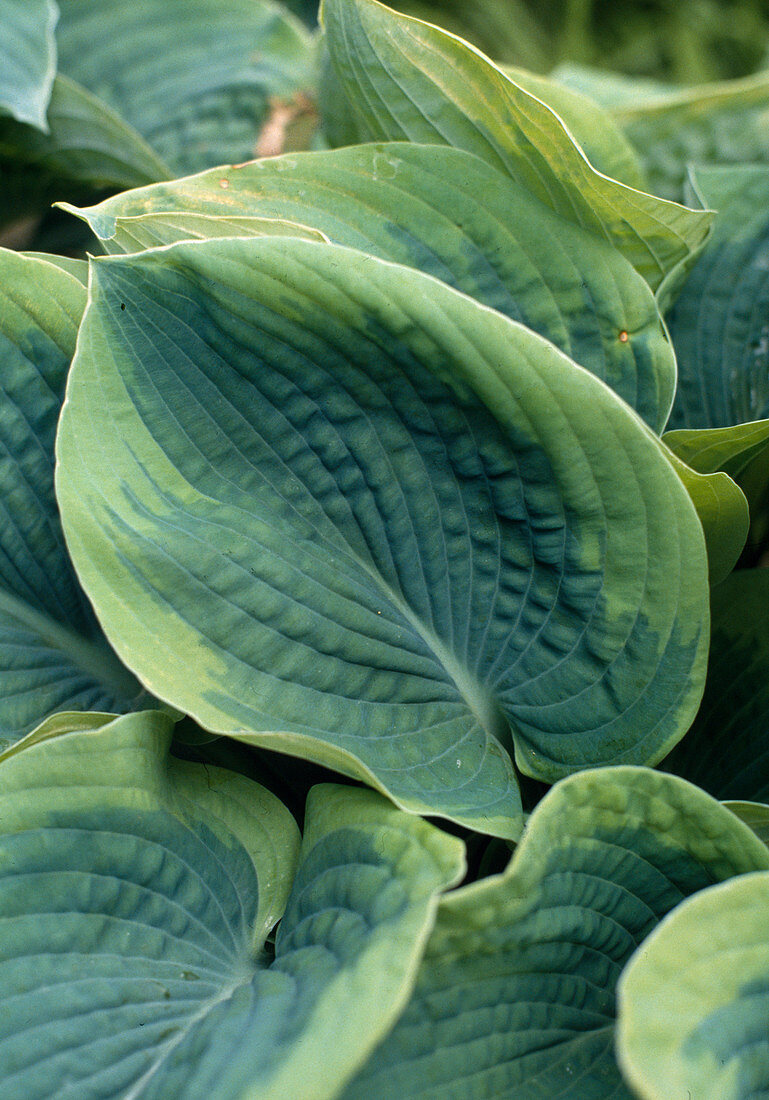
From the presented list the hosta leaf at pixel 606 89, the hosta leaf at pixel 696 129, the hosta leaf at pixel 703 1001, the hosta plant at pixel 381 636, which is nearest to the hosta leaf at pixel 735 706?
the hosta plant at pixel 381 636

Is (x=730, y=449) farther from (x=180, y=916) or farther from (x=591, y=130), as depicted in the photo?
(x=180, y=916)

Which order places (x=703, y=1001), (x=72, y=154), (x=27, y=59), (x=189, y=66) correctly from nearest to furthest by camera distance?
(x=703, y=1001)
(x=27, y=59)
(x=72, y=154)
(x=189, y=66)

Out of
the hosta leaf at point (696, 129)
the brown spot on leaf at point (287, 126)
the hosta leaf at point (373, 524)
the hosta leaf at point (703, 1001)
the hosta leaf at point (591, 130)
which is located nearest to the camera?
the hosta leaf at point (703, 1001)

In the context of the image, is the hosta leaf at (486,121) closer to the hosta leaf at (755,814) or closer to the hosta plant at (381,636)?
the hosta plant at (381,636)

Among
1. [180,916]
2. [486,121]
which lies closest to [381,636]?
[180,916]

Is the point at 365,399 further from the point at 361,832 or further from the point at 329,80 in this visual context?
the point at 329,80

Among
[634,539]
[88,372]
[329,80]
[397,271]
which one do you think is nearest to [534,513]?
[634,539]

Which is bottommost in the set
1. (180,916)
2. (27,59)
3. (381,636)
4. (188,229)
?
(180,916)

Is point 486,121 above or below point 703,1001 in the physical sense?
above

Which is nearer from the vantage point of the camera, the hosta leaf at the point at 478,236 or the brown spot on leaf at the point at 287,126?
the hosta leaf at the point at 478,236
